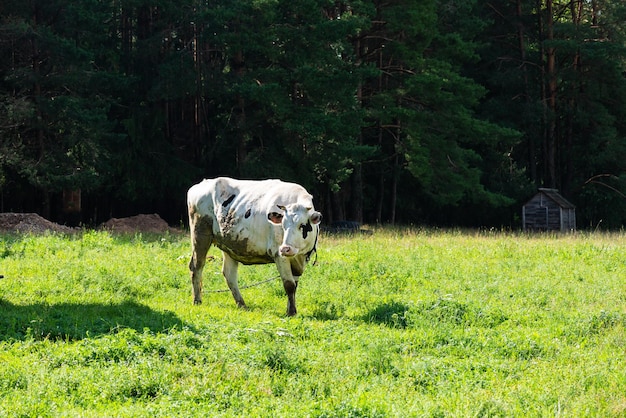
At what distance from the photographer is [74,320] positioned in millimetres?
10086

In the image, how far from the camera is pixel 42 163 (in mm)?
28281

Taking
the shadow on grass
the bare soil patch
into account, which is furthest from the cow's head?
the bare soil patch

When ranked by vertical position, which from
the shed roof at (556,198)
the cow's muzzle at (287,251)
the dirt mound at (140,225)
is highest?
the cow's muzzle at (287,251)

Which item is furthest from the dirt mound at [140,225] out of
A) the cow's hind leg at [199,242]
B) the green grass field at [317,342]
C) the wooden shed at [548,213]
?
the wooden shed at [548,213]

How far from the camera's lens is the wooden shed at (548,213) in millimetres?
34812

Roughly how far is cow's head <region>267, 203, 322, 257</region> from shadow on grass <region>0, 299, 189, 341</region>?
215cm

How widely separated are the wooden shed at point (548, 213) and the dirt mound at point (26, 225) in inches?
816

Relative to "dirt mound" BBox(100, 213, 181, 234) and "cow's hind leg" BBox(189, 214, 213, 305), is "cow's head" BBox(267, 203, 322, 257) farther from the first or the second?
"dirt mound" BBox(100, 213, 181, 234)

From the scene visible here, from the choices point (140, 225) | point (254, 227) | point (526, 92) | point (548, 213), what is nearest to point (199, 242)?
point (254, 227)

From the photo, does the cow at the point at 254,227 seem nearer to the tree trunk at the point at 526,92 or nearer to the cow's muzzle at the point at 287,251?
the cow's muzzle at the point at 287,251

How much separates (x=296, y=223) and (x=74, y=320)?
3.58m

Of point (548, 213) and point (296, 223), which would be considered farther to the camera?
point (548, 213)

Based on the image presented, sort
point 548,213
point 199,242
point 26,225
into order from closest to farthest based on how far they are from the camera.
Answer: point 199,242
point 26,225
point 548,213

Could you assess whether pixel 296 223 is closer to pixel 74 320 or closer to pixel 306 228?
pixel 306 228
